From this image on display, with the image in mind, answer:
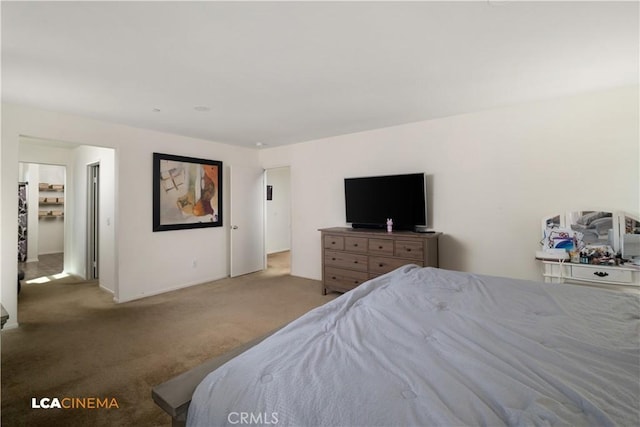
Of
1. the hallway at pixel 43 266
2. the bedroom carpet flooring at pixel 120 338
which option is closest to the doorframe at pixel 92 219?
the bedroom carpet flooring at pixel 120 338

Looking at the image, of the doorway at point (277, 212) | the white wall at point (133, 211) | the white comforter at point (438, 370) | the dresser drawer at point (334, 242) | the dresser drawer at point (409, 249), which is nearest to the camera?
the white comforter at point (438, 370)

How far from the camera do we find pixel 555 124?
3.03m

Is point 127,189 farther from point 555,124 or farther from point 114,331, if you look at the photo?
point 555,124

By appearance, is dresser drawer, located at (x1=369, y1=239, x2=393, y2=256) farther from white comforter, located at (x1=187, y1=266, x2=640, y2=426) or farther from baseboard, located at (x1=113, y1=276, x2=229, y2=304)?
baseboard, located at (x1=113, y1=276, x2=229, y2=304)

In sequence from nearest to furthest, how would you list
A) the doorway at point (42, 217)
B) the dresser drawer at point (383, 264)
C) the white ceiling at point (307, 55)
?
1. the white ceiling at point (307, 55)
2. the dresser drawer at point (383, 264)
3. the doorway at point (42, 217)

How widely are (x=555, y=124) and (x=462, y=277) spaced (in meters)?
2.24

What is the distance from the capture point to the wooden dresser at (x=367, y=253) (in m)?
3.45

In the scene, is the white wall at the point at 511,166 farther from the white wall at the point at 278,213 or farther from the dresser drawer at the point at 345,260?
the white wall at the point at 278,213

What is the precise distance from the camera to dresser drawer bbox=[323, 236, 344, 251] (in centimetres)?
407

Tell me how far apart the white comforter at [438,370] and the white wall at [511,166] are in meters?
1.78

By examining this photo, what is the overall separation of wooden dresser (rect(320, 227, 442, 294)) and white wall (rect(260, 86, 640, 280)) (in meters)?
0.50

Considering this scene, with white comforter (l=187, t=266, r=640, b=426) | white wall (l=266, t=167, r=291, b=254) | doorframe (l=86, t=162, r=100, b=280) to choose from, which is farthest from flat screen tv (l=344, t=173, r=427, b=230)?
doorframe (l=86, t=162, r=100, b=280)

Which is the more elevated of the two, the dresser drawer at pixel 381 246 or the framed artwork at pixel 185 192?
the framed artwork at pixel 185 192

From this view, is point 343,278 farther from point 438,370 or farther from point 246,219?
point 438,370
